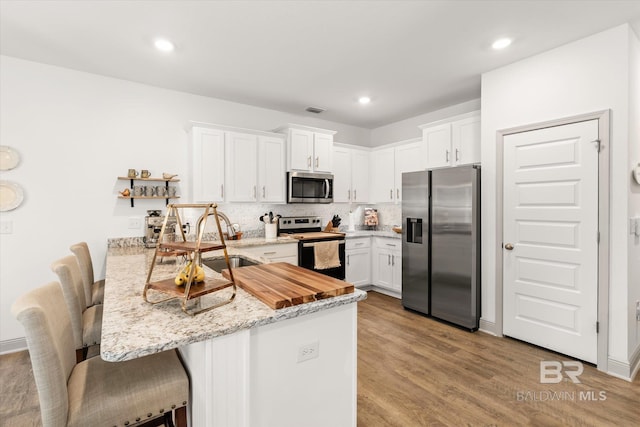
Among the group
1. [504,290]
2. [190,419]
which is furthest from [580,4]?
[190,419]

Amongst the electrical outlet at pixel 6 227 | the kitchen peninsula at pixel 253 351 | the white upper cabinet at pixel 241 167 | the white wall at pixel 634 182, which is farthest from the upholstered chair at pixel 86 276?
the white wall at pixel 634 182

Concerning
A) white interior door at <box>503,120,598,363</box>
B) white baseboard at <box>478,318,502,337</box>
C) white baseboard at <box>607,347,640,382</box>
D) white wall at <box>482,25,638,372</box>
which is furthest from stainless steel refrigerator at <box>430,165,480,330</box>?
white baseboard at <box>607,347,640,382</box>

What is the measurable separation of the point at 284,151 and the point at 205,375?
3546mm

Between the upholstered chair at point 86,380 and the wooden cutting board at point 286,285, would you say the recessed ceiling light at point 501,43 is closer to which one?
the wooden cutting board at point 286,285

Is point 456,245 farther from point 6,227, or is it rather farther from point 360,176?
point 6,227

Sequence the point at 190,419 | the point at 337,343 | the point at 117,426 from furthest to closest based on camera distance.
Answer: the point at 337,343
the point at 190,419
the point at 117,426

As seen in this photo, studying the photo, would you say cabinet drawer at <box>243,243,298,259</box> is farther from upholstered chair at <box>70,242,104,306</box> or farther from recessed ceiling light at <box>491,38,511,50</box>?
recessed ceiling light at <box>491,38,511,50</box>

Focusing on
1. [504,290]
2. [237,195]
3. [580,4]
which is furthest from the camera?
[237,195]

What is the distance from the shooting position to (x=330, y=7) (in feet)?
7.34

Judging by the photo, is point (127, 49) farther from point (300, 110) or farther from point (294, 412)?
point (294, 412)

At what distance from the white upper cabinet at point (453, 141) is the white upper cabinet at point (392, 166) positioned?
0.60 ft

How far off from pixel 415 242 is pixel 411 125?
213 cm

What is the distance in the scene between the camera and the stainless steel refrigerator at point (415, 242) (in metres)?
3.83

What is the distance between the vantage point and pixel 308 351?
1.38 meters
